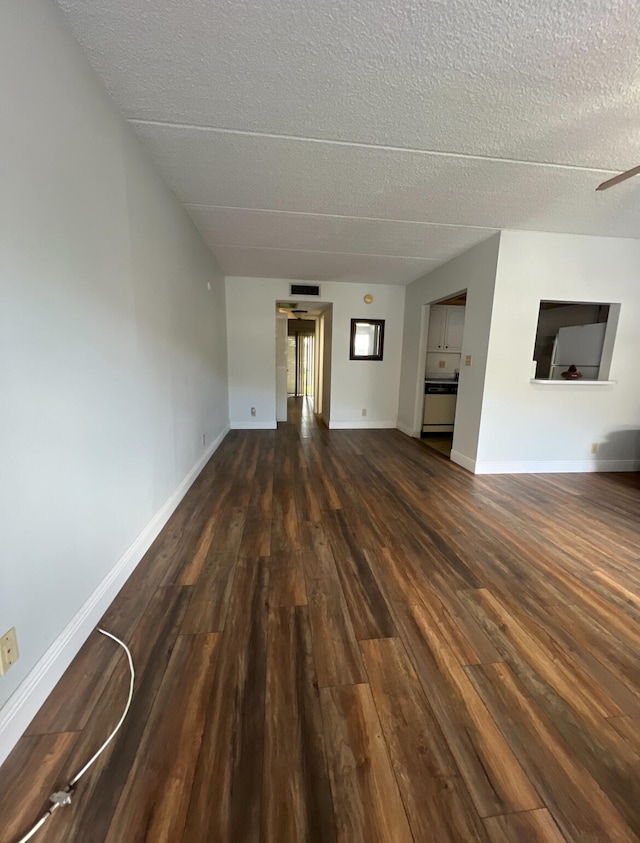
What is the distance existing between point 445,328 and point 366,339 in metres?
1.30

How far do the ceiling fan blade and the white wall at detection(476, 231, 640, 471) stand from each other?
931mm

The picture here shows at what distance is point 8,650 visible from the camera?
3.15 feet

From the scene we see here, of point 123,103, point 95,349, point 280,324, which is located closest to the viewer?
point 95,349

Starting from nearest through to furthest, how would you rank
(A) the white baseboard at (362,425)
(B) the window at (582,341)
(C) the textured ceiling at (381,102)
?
(C) the textured ceiling at (381,102)
(B) the window at (582,341)
(A) the white baseboard at (362,425)

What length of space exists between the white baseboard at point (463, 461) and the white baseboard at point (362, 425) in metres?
1.80

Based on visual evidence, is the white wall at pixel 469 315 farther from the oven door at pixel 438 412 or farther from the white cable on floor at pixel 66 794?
the white cable on floor at pixel 66 794

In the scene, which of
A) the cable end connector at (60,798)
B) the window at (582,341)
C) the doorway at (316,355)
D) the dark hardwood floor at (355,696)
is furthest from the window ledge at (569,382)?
the cable end connector at (60,798)

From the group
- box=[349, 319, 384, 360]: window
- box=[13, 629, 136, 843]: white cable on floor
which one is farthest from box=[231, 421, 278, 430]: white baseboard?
box=[13, 629, 136, 843]: white cable on floor

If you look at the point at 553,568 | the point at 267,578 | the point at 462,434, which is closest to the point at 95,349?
the point at 267,578

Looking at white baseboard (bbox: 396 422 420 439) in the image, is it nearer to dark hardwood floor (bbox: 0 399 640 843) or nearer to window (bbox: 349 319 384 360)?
window (bbox: 349 319 384 360)

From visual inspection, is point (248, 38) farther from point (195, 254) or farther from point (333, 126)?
point (195, 254)

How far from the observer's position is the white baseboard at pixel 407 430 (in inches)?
204

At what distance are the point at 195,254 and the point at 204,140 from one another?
54.4 inches

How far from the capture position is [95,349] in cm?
142
